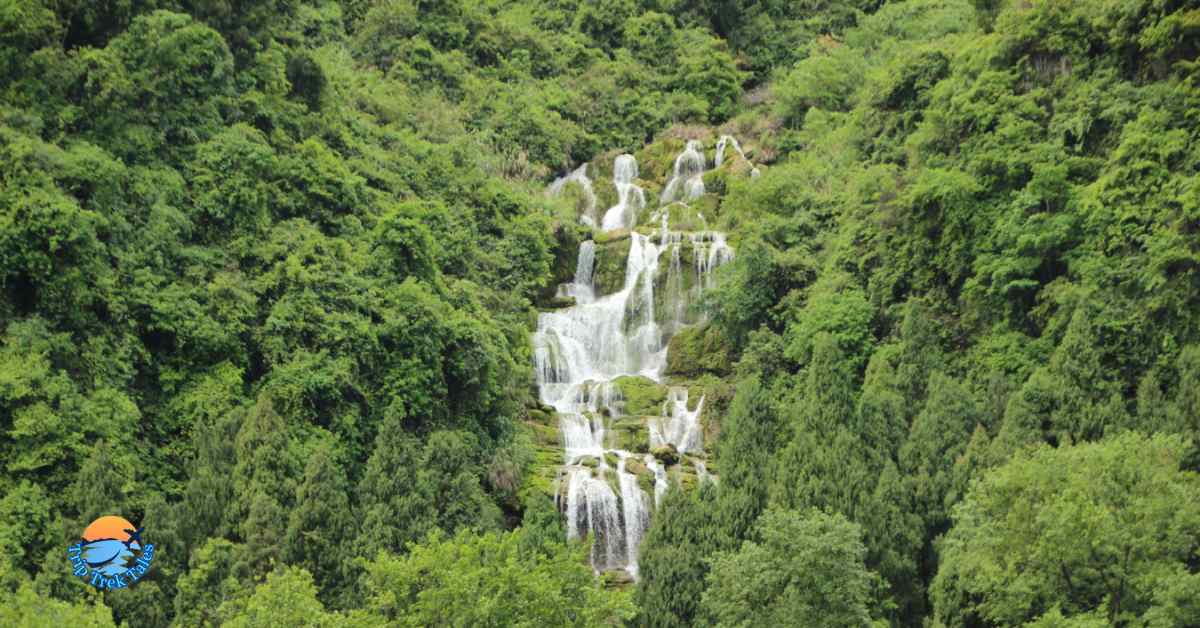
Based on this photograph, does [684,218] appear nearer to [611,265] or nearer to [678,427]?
[611,265]

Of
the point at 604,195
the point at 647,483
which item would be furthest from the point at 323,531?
the point at 604,195

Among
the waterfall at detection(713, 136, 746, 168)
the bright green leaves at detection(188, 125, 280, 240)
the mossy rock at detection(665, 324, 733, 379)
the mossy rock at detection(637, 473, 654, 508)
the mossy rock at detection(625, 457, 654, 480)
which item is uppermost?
the waterfall at detection(713, 136, 746, 168)

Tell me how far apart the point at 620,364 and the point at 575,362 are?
2016mm

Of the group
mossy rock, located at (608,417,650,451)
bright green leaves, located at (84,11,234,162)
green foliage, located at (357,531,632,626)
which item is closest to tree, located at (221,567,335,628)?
green foliage, located at (357,531,632,626)

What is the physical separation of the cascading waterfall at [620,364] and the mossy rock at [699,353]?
86 centimetres

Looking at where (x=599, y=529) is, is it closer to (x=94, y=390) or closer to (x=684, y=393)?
(x=684, y=393)

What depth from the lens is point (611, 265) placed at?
4744 cm

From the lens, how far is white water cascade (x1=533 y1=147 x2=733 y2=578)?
33625 mm

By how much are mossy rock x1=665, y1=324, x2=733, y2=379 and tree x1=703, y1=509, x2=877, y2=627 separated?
60.7ft

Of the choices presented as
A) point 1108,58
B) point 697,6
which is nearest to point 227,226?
point 1108,58

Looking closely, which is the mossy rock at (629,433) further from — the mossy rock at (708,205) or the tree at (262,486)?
the mossy rock at (708,205)

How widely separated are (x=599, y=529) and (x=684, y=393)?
26.8ft

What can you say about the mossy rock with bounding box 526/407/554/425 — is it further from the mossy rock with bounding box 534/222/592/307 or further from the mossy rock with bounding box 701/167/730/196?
the mossy rock with bounding box 701/167/730/196

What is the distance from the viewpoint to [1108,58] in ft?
110
